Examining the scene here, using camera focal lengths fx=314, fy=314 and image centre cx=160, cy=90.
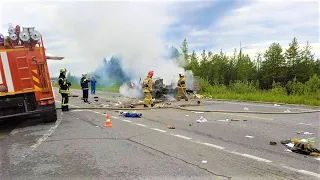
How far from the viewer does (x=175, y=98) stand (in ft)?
59.4

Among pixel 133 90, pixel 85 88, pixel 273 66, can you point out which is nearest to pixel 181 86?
pixel 133 90

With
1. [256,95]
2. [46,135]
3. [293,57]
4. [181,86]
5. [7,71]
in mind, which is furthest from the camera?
[293,57]

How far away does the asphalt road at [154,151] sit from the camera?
4512 mm

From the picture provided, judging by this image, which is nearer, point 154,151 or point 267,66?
point 154,151

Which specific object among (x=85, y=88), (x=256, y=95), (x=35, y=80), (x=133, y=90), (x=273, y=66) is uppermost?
(x=35, y=80)

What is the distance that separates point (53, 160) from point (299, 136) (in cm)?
533

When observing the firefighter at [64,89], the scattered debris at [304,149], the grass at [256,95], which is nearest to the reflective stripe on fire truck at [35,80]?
the firefighter at [64,89]

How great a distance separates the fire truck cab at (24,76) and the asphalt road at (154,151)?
0.54m

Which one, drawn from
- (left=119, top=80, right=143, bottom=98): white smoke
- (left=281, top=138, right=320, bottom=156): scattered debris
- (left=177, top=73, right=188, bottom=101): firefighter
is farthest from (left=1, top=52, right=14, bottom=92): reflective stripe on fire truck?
(left=119, top=80, right=143, bottom=98): white smoke

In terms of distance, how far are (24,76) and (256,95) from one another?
14900 millimetres

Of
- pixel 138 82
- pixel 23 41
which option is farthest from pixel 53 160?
pixel 138 82

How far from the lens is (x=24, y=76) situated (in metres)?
9.01

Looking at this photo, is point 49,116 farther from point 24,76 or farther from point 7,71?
point 7,71

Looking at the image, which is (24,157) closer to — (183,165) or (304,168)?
(183,165)
